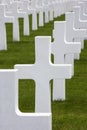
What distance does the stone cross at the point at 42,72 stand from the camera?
6992 millimetres

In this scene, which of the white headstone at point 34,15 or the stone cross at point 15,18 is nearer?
the stone cross at point 15,18

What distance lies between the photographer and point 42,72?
7.14 meters

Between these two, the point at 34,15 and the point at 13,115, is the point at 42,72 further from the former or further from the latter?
the point at 34,15

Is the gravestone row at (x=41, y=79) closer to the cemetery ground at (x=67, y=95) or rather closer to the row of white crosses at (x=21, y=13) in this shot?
the cemetery ground at (x=67, y=95)

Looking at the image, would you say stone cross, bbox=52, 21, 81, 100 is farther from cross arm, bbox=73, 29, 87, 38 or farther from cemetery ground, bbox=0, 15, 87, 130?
cross arm, bbox=73, 29, 87, 38

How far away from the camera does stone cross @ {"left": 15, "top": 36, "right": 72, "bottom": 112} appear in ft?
22.9

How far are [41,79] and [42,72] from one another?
68 millimetres

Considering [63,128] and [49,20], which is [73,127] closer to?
[63,128]

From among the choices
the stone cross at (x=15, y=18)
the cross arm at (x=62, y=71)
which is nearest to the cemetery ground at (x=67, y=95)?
the cross arm at (x=62, y=71)

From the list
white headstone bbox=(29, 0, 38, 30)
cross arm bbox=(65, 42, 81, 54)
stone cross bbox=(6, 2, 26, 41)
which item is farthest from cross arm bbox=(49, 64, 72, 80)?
white headstone bbox=(29, 0, 38, 30)

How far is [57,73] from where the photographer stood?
22.9 ft

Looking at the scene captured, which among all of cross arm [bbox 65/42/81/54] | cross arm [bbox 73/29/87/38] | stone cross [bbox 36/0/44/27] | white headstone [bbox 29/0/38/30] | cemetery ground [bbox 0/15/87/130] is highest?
cross arm [bbox 65/42/81/54]

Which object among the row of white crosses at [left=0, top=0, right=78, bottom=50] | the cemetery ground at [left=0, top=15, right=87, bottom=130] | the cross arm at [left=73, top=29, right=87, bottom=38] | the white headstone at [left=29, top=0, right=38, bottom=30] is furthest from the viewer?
the white headstone at [left=29, top=0, right=38, bottom=30]

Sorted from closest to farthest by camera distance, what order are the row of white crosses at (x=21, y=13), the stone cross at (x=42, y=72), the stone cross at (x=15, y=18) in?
the stone cross at (x=42, y=72), the row of white crosses at (x=21, y=13), the stone cross at (x=15, y=18)
